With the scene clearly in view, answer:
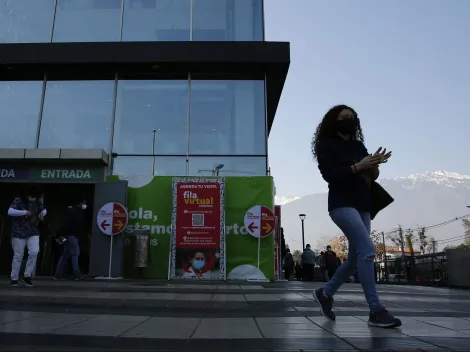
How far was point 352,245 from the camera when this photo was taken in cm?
398

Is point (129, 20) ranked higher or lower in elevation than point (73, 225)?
higher

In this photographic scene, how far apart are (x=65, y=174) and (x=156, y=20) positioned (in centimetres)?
598

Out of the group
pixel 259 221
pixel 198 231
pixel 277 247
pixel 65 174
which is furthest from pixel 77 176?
pixel 277 247

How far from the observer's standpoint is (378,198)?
14.0ft

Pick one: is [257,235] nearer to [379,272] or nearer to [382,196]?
[382,196]

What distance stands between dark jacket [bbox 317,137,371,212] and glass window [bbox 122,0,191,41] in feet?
36.3

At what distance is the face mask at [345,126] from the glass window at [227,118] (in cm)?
881

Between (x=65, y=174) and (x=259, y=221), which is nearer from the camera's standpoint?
(x=259, y=221)

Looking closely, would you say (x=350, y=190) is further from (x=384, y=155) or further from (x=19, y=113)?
(x=19, y=113)

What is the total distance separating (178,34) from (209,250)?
7304 millimetres

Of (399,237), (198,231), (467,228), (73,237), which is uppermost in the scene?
(399,237)

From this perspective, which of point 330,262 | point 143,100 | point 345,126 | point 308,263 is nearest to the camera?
point 345,126

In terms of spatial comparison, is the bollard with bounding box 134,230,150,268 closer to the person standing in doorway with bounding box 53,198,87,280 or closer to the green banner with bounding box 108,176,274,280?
the green banner with bounding box 108,176,274,280

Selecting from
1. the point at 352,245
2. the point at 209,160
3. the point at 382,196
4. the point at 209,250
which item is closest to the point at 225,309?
the point at 352,245
